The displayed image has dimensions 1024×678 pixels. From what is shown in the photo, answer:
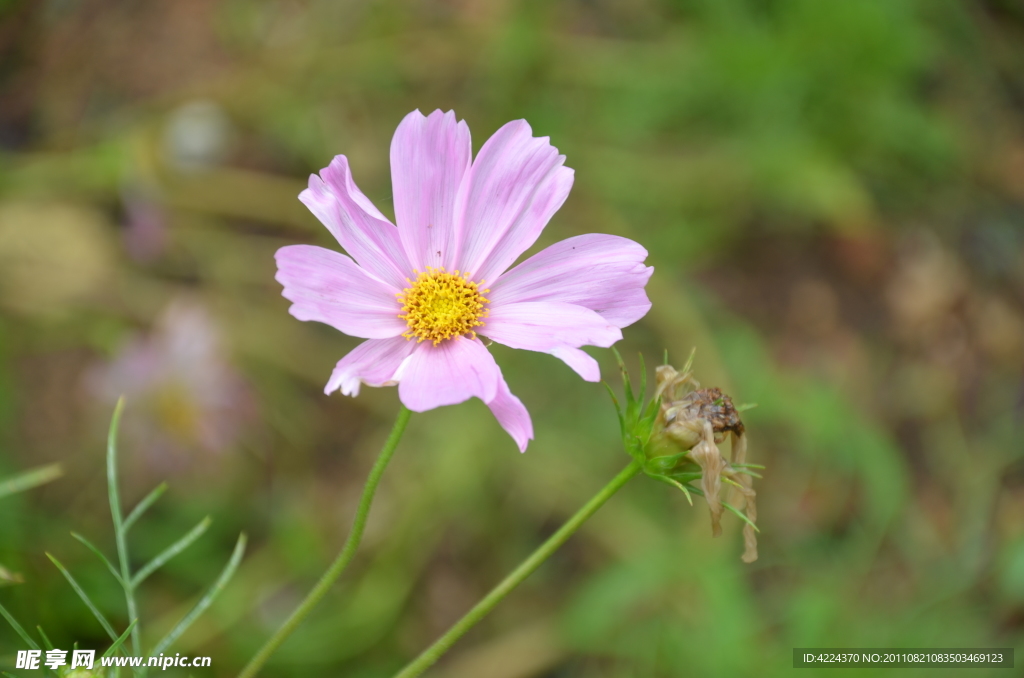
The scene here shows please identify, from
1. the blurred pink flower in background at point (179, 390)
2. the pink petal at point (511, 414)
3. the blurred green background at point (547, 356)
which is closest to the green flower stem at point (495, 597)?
the pink petal at point (511, 414)

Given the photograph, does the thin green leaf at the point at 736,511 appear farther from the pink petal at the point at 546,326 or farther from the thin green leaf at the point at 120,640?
the thin green leaf at the point at 120,640

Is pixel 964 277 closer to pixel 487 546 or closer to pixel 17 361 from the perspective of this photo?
pixel 487 546

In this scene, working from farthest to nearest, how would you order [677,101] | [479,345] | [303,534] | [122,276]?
[677,101] < [122,276] < [303,534] < [479,345]

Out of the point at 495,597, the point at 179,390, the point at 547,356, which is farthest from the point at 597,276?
the point at 179,390

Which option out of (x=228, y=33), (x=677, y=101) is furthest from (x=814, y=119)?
(x=228, y=33)

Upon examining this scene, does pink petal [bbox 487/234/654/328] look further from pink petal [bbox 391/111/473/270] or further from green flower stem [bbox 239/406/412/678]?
green flower stem [bbox 239/406/412/678]

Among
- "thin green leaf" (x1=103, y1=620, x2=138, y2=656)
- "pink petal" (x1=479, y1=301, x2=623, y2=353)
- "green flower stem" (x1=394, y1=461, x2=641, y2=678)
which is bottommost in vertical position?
"thin green leaf" (x1=103, y1=620, x2=138, y2=656)

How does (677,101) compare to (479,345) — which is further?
(677,101)

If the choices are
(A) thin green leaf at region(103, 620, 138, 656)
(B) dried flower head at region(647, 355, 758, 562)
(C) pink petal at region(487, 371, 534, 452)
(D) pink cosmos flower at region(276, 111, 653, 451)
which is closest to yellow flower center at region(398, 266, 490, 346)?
(D) pink cosmos flower at region(276, 111, 653, 451)
